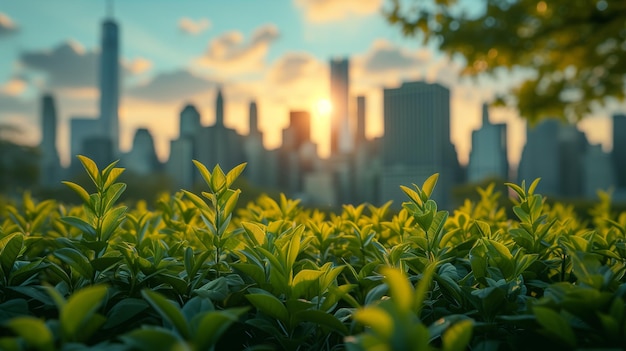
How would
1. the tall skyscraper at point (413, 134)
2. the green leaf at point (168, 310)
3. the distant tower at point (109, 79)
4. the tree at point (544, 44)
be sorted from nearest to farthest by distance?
1. the green leaf at point (168, 310)
2. the tree at point (544, 44)
3. the tall skyscraper at point (413, 134)
4. the distant tower at point (109, 79)

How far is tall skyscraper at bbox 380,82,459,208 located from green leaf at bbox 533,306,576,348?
7671cm

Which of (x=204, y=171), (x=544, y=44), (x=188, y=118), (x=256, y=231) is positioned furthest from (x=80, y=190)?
(x=188, y=118)

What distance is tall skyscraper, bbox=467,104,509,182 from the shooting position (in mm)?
97188

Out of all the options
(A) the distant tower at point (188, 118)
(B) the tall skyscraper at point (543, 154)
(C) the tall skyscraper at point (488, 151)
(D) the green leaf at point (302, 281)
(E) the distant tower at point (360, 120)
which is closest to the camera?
(D) the green leaf at point (302, 281)

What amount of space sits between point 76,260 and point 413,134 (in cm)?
8503

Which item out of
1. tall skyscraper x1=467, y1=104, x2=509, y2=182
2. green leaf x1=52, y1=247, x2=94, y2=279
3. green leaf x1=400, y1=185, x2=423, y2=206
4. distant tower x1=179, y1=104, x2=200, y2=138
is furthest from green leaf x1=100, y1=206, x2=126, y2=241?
distant tower x1=179, y1=104, x2=200, y2=138

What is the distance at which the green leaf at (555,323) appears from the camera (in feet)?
4.02

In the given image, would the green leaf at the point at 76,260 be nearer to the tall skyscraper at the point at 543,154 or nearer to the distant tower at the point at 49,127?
the tall skyscraper at the point at 543,154

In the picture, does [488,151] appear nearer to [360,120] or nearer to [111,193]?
[360,120]

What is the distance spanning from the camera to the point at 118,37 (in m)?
174

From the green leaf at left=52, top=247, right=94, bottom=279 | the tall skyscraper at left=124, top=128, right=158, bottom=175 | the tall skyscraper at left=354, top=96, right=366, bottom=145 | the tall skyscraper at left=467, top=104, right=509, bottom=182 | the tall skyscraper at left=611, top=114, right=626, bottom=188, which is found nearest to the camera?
the green leaf at left=52, top=247, right=94, bottom=279

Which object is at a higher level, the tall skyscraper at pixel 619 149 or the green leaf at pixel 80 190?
the tall skyscraper at pixel 619 149

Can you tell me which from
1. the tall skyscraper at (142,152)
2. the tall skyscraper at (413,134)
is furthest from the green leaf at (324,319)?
the tall skyscraper at (142,152)

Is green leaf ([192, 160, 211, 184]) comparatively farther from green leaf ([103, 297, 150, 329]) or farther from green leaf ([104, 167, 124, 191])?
green leaf ([103, 297, 150, 329])
